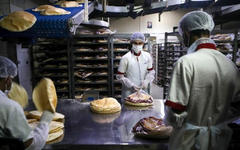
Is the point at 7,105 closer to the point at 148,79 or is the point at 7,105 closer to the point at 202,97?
the point at 202,97

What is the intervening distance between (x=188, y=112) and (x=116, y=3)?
23.7 feet

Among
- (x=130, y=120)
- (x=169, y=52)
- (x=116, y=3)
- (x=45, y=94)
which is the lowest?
(x=130, y=120)

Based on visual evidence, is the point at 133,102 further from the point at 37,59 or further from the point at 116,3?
the point at 116,3

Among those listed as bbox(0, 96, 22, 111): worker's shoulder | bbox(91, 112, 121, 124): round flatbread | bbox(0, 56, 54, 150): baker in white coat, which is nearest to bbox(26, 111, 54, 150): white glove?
bbox(0, 56, 54, 150): baker in white coat

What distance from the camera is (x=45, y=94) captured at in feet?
3.22

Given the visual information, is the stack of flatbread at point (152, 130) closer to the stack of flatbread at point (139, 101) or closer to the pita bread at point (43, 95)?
the stack of flatbread at point (139, 101)

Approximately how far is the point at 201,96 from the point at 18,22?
5.58 feet

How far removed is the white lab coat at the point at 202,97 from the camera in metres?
1.10

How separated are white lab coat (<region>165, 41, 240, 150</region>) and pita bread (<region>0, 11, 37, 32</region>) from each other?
1387 mm

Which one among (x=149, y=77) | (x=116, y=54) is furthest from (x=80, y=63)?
(x=149, y=77)

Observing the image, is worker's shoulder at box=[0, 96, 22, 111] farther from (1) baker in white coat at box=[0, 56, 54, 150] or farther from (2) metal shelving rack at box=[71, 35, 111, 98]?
(2) metal shelving rack at box=[71, 35, 111, 98]

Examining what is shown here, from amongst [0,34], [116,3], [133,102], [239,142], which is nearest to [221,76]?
[239,142]

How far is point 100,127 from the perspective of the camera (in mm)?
1642

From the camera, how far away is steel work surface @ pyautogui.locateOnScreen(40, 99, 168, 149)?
1.35 meters
